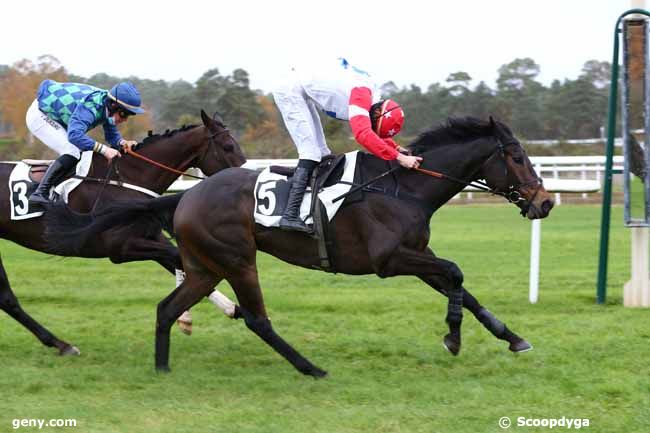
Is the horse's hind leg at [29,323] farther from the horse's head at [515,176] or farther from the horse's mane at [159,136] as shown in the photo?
the horse's head at [515,176]

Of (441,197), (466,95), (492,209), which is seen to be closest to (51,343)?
(441,197)

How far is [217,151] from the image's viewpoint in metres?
6.69

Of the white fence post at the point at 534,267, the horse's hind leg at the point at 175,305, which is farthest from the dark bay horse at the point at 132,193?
the white fence post at the point at 534,267

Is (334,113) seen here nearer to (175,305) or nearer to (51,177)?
(175,305)

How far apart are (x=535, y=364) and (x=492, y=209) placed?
509 inches

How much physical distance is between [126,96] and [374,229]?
2269 millimetres

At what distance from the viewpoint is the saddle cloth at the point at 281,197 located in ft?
17.3

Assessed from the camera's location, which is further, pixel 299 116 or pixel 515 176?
pixel 299 116

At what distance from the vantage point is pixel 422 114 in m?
28.8

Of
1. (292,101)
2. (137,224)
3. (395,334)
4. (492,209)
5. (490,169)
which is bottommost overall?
(492,209)

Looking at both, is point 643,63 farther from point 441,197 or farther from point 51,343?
point 51,343

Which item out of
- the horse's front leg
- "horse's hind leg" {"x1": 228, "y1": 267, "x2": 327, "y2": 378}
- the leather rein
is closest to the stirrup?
"horse's hind leg" {"x1": 228, "y1": 267, "x2": 327, "y2": 378}

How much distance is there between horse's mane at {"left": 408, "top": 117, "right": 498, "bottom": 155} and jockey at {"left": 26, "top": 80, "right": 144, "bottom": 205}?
2.18 meters

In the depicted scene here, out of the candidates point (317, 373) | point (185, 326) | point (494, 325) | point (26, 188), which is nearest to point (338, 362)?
point (317, 373)
